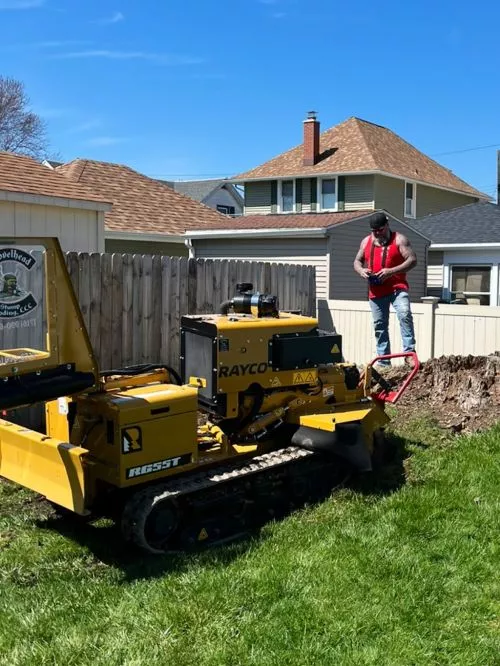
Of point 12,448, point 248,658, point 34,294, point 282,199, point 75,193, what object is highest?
point 282,199

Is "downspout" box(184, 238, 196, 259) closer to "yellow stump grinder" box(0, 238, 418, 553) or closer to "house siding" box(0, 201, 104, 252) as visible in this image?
"house siding" box(0, 201, 104, 252)

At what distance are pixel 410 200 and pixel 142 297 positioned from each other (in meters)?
23.7

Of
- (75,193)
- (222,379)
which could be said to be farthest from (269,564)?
(75,193)

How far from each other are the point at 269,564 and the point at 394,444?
8.24 ft

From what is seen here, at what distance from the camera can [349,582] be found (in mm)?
4184

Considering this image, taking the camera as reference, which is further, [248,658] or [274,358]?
[274,358]

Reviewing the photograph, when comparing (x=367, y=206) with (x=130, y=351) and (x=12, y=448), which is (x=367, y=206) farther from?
(x=12, y=448)

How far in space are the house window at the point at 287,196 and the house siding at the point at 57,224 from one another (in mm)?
17761

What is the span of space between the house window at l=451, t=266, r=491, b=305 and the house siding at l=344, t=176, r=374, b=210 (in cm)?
771

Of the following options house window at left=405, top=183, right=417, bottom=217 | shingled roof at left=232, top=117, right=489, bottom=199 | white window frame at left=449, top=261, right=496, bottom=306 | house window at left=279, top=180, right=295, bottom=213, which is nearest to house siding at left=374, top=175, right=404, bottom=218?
shingled roof at left=232, top=117, right=489, bottom=199

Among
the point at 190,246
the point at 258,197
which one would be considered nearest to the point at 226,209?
the point at 258,197

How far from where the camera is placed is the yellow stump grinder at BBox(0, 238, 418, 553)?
4.51 meters

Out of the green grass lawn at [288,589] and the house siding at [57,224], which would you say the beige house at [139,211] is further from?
the green grass lawn at [288,589]

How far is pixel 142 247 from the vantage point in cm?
1875
